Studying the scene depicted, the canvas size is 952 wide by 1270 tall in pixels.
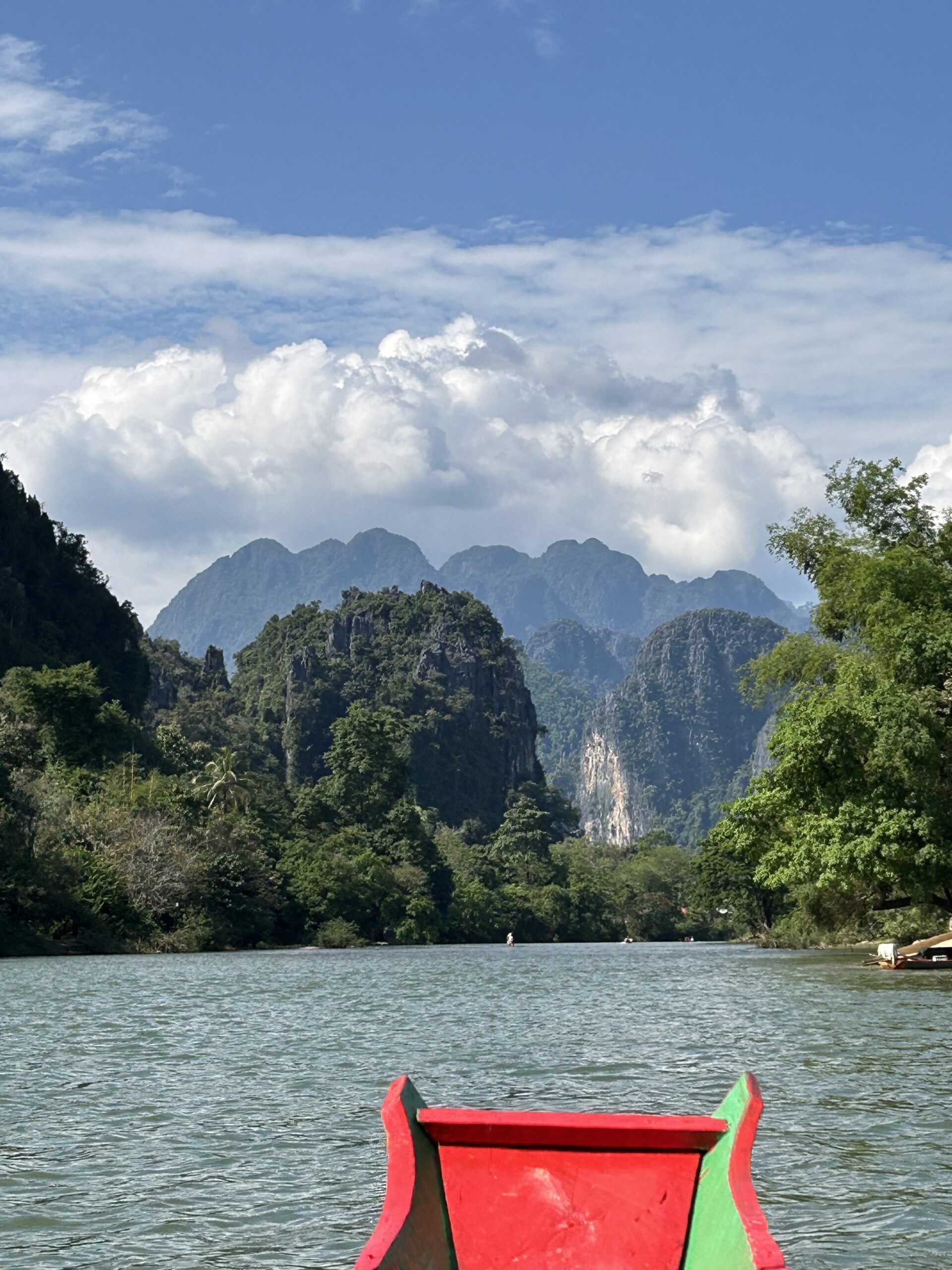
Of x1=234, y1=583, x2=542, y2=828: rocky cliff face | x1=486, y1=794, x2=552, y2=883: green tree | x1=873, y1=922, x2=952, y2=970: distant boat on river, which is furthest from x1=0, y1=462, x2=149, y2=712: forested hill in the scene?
x1=873, y1=922, x2=952, y2=970: distant boat on river

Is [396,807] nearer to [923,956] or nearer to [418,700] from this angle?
[923,956]

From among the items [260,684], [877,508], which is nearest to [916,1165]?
[877,508]

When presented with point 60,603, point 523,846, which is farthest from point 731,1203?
point 523,846

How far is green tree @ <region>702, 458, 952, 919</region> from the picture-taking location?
1480 inches

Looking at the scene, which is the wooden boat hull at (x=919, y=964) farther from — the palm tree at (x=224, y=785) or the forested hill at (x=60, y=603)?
the forested hill at (x=60, y=603)

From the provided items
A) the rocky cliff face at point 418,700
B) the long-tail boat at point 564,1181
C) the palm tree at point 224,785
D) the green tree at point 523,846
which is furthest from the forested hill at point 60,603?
the long-tail boat at point 564,1181

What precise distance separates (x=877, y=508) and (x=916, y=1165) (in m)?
38.6

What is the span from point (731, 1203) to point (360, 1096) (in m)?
9.57

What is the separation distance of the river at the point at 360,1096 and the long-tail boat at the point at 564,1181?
1.79m

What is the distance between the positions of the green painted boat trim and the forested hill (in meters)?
90.8

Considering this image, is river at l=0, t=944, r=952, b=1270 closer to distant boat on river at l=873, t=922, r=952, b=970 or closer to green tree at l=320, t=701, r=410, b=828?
distant boat on river at l=873, t=922, r=952, b=970

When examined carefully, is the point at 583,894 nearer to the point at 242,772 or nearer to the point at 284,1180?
the point at 242,772

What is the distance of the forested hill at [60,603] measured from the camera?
97750 millimetres

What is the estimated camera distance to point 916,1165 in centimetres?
1140
